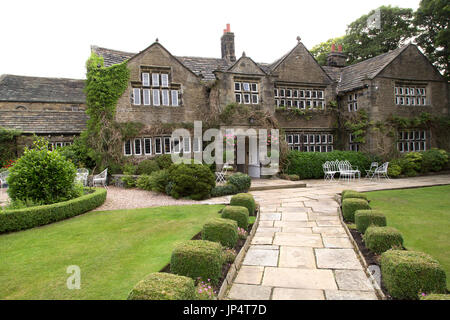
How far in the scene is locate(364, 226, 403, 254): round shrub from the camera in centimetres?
542

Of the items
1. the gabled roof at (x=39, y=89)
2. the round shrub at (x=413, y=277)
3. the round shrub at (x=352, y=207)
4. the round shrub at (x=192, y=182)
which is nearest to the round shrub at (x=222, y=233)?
the round shrub at (x=413, y=277)

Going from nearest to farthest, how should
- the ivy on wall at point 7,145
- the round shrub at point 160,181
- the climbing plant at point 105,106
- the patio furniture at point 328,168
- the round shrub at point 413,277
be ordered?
the round shrub at point 413,277 → the round shrub at point 160,181 → the climbing plant at point 105,106 → the patio furniture at point 328,168 → the ivy on wall at point 7,145

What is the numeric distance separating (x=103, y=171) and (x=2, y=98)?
17336 mm

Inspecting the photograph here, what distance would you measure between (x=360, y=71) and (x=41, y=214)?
22212 mm

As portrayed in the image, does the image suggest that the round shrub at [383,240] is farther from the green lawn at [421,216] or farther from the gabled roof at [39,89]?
the gabled roof at [39,89]

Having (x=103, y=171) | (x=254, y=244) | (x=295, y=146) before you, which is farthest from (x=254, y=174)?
(x=254, y=244)

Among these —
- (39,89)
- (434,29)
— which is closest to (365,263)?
(434,29)

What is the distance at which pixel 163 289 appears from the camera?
11.0ft

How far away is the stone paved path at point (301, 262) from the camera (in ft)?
14.2

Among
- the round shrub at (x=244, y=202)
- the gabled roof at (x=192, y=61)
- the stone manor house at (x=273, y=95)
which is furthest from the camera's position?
the stone manor house at (x=273, y=95)

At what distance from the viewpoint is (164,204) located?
1112 centimetres

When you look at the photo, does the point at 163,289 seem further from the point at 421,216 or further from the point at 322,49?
the point at 322,49

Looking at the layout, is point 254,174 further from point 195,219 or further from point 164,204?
point 195,219

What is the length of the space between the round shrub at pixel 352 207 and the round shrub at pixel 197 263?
5.13 m
